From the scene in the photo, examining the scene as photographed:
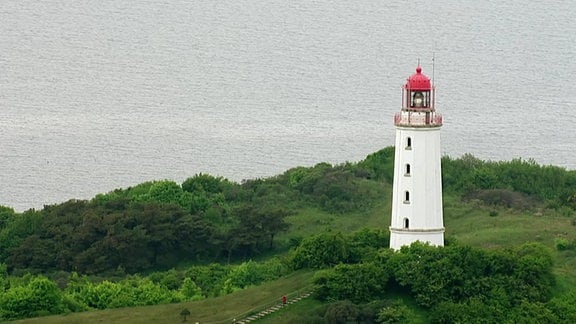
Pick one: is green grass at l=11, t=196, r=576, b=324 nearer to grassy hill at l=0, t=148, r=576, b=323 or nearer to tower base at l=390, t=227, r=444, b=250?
grassy hill at l=0, t=148, r=576, b=323

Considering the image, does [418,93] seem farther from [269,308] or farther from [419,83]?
[269,308]

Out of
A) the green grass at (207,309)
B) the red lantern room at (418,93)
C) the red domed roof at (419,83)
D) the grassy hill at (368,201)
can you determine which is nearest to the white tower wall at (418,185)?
the red lantern room at (418,93)

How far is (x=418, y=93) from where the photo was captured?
65500mm

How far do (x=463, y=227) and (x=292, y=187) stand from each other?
1587cm

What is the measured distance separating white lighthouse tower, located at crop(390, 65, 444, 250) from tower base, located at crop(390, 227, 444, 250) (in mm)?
34

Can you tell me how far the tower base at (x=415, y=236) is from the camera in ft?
216

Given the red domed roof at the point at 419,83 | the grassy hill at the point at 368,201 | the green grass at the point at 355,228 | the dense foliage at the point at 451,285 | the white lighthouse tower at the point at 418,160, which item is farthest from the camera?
the grassy hill at the point at 368,201

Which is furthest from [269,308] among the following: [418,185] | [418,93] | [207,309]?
[418,93]

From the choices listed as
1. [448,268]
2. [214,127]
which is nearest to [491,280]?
[448,268]

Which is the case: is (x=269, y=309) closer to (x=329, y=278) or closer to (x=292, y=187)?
(x=329, y=278)

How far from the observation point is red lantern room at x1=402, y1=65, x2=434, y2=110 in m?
65.2

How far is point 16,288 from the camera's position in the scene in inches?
2699

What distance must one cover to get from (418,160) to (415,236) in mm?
2734

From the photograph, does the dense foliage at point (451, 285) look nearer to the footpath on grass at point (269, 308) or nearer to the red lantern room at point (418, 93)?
the footpath on grass at point (269, 308)
